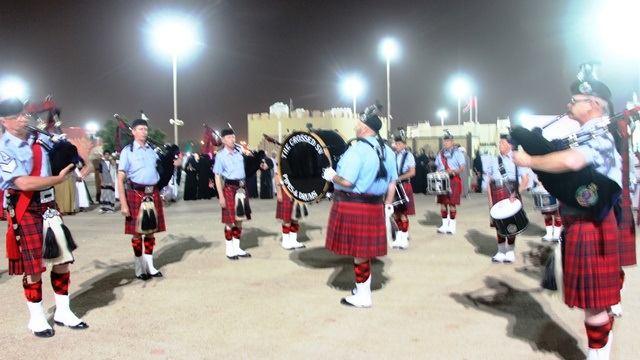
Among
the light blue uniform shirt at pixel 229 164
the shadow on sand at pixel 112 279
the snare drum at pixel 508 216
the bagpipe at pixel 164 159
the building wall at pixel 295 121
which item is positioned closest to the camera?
the shadow on sand at pixel 112 279

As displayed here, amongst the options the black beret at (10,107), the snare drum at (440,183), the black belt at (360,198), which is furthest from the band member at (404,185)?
the black beret at (10,107)

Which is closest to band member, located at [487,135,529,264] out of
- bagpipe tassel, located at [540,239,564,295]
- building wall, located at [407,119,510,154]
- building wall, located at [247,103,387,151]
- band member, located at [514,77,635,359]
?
bagpipe tassel, located at [540,239,564,295]

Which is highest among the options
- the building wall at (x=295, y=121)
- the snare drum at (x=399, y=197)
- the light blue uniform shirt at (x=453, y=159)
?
the building wall at (x=295, y=121)

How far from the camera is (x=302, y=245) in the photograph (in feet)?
27.8

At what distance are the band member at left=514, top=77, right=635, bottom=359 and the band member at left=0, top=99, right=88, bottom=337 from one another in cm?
347

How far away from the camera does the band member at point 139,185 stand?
6.11 m

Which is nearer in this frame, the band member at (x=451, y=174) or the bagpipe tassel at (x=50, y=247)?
the bagpipe tassel at (x=50, y=247)

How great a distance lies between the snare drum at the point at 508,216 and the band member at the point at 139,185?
12.4ft

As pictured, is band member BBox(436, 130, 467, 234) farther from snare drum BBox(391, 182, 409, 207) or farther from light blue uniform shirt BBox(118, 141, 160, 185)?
light blue uniform shirt BBox(118, 141, 160, 185)

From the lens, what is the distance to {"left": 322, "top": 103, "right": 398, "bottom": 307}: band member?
4.98m

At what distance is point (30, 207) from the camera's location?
431 centimetres

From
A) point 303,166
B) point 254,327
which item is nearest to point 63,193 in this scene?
point 303,166

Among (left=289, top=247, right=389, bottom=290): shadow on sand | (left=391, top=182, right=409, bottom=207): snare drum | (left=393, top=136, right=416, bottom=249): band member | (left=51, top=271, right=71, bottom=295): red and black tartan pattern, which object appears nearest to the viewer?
(left=51, top=271, right=71, bottom=295): red and black tartan pattern

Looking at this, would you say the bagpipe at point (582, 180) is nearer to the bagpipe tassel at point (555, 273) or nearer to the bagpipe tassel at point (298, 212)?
the bagpipe tassel at point (555, 273)
